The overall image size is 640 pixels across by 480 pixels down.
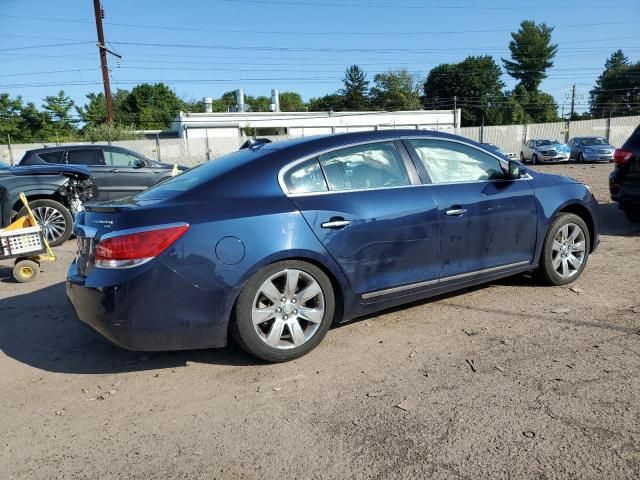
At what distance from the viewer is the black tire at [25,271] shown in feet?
20.3

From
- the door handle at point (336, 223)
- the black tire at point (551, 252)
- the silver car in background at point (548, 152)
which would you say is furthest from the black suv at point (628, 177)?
the silver car in background at point (548, 152)

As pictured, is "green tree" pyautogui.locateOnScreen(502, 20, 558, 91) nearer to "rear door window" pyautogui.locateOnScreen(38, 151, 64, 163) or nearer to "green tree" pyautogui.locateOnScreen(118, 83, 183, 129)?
"green tree" pyautogui.locateOnScreen(118, 83, 183, 129)

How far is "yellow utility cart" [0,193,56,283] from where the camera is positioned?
608 centimetres

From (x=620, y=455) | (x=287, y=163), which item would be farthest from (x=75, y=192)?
(x=620, y=455)

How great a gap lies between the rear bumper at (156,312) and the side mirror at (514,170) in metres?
2.80

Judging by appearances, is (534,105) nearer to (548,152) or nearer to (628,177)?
(548,152)

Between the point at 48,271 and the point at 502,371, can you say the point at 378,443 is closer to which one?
the point at 502,371

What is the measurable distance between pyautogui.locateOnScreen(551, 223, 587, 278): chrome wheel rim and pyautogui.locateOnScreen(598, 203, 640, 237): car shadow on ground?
6.93 feet

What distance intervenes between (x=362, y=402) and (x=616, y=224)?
6.90 meters

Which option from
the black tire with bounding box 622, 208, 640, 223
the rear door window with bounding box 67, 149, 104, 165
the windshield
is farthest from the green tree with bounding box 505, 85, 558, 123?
the rear door window with bounding box 67, 149, 104, 165

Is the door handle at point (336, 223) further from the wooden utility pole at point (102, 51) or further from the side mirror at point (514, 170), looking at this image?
the wooden utility pole at point (102, 51)

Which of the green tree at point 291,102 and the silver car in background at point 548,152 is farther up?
the green tree at point 291,102

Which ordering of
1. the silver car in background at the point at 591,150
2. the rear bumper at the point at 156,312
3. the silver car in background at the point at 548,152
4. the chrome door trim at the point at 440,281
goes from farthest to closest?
the silver car in background at the point at 548,152 < the silver car in background at the point at 591,150 < the chrome door trim at the point at 440,281 < the rear bumper at the point at 156,312

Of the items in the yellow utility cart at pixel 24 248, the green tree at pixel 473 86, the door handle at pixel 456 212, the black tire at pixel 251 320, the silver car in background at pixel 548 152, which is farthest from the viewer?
the green tree at pixel 473 86
